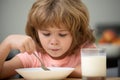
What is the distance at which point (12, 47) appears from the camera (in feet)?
4.10

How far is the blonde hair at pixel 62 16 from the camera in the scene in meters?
1.39

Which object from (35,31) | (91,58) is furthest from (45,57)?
(91,58)

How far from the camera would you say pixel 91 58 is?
3.51 ft

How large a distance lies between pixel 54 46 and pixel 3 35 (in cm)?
329

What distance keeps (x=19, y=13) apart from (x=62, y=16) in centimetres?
325

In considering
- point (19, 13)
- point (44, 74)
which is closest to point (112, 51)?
point (19, 13)

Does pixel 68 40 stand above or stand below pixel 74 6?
below

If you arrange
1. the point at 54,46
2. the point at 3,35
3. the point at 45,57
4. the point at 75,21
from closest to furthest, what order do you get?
the point at 54,46 < the point at 75,21 < the point at 45,57 < the point at 3,35

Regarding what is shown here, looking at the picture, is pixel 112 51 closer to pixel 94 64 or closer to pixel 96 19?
pixel 96 19

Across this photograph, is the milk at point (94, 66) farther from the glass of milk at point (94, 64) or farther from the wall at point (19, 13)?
the wall at point (19, 13)

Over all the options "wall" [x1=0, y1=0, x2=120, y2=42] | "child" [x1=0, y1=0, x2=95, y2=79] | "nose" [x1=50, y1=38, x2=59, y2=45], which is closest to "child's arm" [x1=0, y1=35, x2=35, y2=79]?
"child" [x1=0, y1=0, x2=95, y2=79]

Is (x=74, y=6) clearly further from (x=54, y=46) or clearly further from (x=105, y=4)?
(x=105, y=4)

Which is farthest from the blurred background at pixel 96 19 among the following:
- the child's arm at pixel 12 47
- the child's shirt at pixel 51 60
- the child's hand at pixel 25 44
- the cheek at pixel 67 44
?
the child's hand at pixel 25 44

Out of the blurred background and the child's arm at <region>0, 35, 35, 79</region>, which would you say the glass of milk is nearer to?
the child's arm at <region>0, 35, 35, 79</region>
